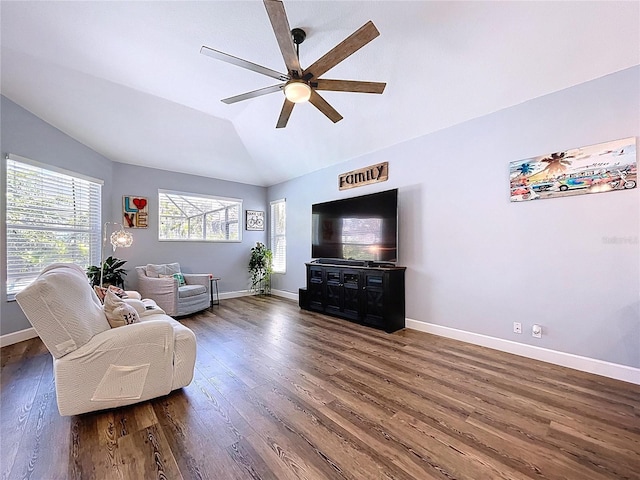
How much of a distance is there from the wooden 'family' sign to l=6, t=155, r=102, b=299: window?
4.21m

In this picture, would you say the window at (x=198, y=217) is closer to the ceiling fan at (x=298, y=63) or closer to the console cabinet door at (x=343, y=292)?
the console cabinet door at (x=343, y=292)

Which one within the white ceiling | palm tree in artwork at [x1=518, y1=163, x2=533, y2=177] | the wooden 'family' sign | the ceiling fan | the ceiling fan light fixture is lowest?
palm tree in artwork at [x1=518, y1=163, x2=533, y2=177]

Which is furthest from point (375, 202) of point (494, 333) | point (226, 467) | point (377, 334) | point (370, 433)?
point (226, 467)

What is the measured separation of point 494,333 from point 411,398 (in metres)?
1.69

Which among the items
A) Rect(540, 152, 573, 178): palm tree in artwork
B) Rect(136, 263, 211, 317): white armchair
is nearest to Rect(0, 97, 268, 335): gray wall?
Rect(136, 263, 211, 317): white armchair

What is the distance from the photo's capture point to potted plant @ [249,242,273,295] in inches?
258

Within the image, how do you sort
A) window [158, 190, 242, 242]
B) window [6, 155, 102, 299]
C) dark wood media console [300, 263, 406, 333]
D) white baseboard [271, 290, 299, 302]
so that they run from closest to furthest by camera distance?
1. window [6, 155, 102, 299]
2. dark wood media console [300, 263, 406, 333]
3. window [158, 190, 242, 242]
4. white baseboard [271, 290, 299, 302]

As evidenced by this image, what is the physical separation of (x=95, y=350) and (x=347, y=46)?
281 cm

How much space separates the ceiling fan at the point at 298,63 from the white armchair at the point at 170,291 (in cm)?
329

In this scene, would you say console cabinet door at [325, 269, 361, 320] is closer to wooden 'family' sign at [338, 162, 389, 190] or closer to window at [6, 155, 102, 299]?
wooden 'family' sign at [338, 162, 389, 190]

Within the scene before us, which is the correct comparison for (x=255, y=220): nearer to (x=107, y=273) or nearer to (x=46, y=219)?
(x=107, y=273)

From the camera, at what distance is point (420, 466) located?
58.8 inches

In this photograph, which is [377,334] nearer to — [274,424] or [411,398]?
[411,398]

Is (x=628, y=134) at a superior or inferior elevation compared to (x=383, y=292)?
superior
